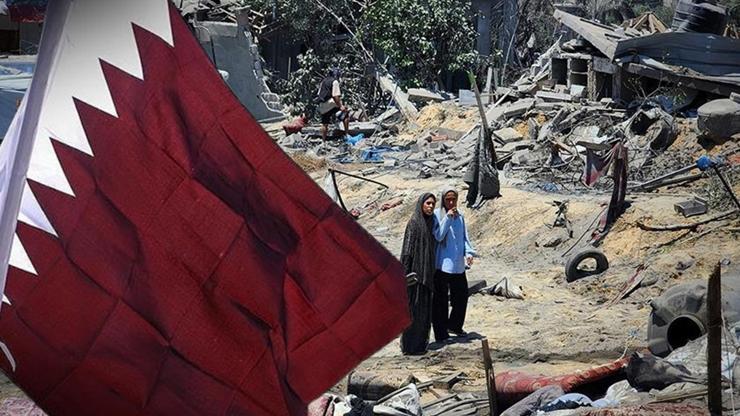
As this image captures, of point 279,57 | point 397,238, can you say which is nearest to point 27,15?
point 279,57

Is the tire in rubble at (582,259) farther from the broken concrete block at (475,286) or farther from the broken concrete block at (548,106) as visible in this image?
the broken concrete block at (548,106)

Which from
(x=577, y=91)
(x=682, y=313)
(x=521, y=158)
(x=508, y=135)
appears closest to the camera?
(x=682, y=313)

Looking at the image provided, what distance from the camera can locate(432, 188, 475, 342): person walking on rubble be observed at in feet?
31.2

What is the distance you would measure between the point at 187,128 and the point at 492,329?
294 inches

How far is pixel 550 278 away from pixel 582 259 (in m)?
0.51

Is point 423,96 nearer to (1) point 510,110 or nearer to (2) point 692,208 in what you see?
(1) point 510,110

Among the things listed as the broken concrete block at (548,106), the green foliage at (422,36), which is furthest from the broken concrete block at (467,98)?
the broken concrete block at (548,106)

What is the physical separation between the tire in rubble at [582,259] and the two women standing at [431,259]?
2422 mm

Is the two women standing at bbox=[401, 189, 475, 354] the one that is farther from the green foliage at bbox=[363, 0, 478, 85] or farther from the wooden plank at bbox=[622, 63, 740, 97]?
the green foliage at bbox=[363, 0, 478, 85]

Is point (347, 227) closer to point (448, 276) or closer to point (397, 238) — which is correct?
point (448, 276)

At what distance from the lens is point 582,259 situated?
39.4ft

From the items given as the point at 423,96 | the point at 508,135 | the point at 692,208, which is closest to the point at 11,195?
the point at 692,208

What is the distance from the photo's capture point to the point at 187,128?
10.7 feet

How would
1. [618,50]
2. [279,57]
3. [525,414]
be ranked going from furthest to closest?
1. [279,57]
2. [618,50]
3. [525,414]
